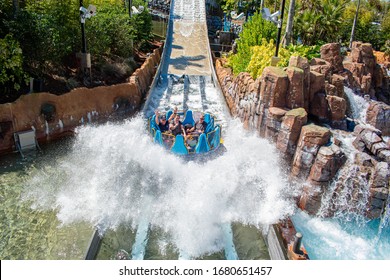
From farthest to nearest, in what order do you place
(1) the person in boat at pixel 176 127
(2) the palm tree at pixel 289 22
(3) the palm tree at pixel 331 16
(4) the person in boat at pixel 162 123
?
(3) the palm tree at pixel 331 16 → (2) the palm tree at pixel 289 22 → (4) the person in boat at pixel 162 123 → (1) the person in boat at pixel 176 127

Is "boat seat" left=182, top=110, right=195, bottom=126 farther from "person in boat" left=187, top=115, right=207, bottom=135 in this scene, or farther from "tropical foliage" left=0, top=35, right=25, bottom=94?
"tropical foliage" left=0, top=35, right=25, bottom=94

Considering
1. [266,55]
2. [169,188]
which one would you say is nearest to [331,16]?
[266,55]

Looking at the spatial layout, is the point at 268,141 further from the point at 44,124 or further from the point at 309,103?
the point at 44,124

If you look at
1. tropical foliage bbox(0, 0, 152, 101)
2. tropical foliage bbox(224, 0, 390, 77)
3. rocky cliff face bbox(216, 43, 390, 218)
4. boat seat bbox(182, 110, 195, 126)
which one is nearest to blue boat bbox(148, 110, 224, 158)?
boat seat bbox(182, 110, 195, 126)

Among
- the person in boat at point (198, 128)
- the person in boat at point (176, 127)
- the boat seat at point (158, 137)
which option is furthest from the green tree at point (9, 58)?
the person in boat at point (198, 128)

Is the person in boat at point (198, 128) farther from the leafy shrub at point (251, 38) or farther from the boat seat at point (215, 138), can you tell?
the leafy shrub at point (251, 38)

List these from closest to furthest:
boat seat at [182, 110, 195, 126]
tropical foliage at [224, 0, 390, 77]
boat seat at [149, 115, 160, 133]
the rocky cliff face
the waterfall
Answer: the rocky cliff face, boat seat at [149, 115, 160, 133], boat seat at [182, 110, 195, 126], the waterfall, tropical foliage at [224, 0, 390, 77]
